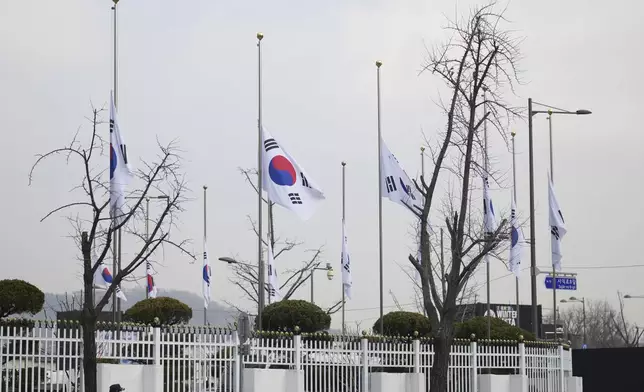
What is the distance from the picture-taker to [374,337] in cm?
2766

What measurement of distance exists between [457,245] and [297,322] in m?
4.44

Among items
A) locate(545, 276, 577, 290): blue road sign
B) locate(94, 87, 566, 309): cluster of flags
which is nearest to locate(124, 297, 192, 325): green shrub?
locate(94, 87, 566, 309): cluster of flags

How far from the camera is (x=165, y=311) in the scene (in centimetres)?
3072

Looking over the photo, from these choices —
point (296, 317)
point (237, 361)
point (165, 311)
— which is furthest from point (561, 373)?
point (237, 361)

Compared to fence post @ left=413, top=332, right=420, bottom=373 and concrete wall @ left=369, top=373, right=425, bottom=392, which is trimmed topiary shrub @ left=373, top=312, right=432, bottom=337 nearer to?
fence post @ left=413, top=332, right=420, bottom=373

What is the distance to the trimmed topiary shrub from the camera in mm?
30594

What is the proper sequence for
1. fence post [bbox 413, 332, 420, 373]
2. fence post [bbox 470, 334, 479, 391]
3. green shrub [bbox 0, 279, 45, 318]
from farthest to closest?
fence post [bbox 470, 334, 479, 391] < fence post [bbox 413, 332, 420, 373] < green shrub [bbox 0, 279, 45, 318]

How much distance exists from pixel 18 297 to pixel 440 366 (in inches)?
403

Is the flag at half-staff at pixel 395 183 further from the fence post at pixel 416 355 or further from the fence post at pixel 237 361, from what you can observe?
the fence post at pixel 237 361

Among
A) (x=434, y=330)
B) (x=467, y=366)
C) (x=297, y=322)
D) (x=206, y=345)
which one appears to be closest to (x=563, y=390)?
(x=467, y=366)

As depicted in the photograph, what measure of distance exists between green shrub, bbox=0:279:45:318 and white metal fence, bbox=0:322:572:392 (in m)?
1.06

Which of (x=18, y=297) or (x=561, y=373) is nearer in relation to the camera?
(x=18, y=297)

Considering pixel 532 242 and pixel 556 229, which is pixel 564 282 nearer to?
pixel 556 229

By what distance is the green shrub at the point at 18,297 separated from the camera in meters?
22.8
